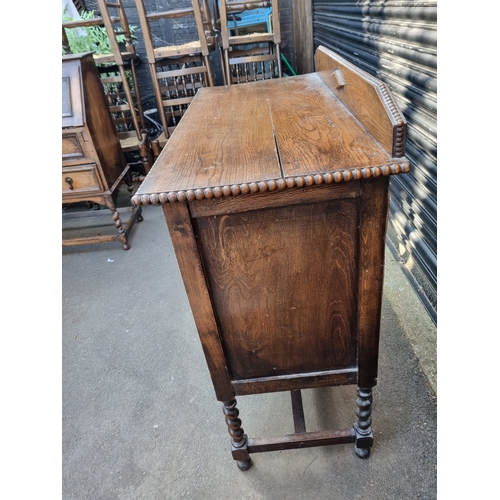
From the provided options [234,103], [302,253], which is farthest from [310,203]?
[234,103]

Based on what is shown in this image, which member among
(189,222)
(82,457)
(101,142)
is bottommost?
(82,457)

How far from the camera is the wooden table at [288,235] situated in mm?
771

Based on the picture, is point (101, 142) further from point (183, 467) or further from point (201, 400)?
point (183, 467)

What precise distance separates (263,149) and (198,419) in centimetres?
111

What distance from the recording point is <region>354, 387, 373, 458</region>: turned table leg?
1.14m

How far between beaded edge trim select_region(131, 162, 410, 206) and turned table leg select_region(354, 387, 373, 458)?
28.1 inches

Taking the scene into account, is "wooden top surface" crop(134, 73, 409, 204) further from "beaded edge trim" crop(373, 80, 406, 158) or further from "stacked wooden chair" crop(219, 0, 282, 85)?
"stacked wooden chair" crop(219, 0, 282, 85)

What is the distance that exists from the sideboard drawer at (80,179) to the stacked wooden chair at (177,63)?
0.85 metres

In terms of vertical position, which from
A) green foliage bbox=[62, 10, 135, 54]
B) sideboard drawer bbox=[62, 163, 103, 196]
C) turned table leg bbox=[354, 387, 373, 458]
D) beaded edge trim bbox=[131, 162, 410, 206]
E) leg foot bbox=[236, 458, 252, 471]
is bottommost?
leg foot bbox=[236, 458, 252, 471]

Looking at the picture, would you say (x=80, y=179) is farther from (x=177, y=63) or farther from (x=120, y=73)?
(x=177, y=63)

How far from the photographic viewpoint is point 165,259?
2.52 metres

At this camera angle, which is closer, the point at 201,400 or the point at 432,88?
the point at 432,88

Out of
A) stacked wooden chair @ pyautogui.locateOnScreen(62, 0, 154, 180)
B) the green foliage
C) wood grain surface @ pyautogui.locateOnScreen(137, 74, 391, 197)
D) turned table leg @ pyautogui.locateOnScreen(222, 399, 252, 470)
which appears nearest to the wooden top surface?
wood grain surface @ pyautogui.locateOnScreen(137, 74, 391, 197)

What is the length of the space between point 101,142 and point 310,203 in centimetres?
203
